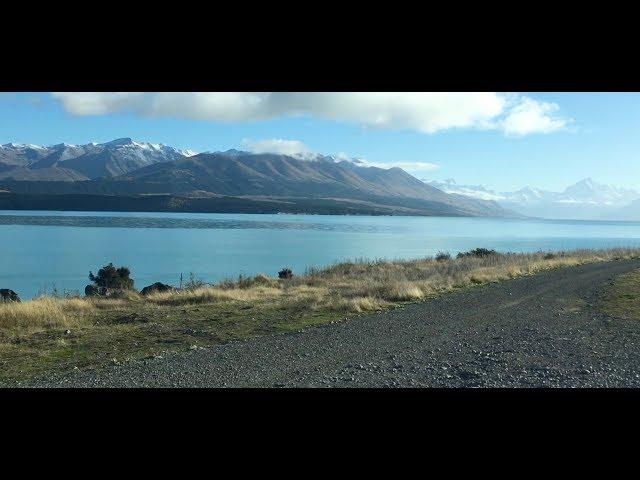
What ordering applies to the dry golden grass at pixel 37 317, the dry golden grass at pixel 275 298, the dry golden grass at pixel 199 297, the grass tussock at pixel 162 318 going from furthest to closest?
the dry golden grass at pixel 199 297 < the dry golden grass at pixel 275 298 < the dry golden grass at pixel 37 317 < the grass tussock at pixel 162 318

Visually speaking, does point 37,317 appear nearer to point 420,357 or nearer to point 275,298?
point 275,298

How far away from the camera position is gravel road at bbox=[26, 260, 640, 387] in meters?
5.74

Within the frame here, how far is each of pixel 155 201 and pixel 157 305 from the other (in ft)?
460

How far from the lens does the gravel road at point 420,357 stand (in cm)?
574

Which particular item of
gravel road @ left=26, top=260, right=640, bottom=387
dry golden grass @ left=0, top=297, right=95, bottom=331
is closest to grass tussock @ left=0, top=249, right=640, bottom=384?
dry golden grass @ left=0, top=297, right=95, bottom=331

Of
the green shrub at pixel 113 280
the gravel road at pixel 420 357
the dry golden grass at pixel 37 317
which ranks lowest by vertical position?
the green shrub at pixel 113 280

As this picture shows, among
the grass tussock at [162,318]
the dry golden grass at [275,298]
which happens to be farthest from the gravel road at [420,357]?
the dry golden grass at [275,298]

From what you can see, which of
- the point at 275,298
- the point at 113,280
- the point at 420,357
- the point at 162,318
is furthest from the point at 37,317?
the point at 113,280

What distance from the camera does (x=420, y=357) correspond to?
6.78 m

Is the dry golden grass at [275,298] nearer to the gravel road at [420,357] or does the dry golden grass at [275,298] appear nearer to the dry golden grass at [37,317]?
the dry golden grass at [37,317]

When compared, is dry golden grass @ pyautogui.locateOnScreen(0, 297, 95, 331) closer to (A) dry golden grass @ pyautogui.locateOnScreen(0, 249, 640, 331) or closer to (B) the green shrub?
(A) dry golden grass @ pyautogui.locateOnScreen(0, 249, 640, 331)
